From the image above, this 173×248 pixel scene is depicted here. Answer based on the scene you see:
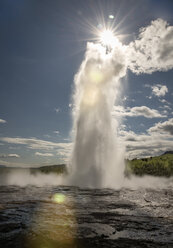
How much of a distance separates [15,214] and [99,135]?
3385cm

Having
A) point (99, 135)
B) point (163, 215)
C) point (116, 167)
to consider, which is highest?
point (99, 135)

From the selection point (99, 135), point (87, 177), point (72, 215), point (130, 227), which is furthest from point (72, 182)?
point (130, 227)

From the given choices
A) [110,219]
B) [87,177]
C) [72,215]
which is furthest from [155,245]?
[87,177]

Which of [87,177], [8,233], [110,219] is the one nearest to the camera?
[8,233]

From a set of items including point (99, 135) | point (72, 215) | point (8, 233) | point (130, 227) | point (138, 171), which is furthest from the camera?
point (138, 171)

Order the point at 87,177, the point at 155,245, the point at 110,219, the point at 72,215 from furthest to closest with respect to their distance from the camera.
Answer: the point at 87,177, the point at 72,215, the point at 110,219, the point at 155,245

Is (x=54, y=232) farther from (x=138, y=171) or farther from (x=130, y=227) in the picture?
(x=138, y=171)

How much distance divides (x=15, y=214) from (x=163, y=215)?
31.3 ft

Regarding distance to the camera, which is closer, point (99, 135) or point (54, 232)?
point (54, 232)

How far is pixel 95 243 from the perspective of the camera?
24.6 ft

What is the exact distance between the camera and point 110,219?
11117mm

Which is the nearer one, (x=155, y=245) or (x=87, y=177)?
(x=155, y=245)

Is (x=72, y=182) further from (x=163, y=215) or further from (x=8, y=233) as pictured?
(x=8, y=233)

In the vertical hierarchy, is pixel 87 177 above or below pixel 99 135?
below
